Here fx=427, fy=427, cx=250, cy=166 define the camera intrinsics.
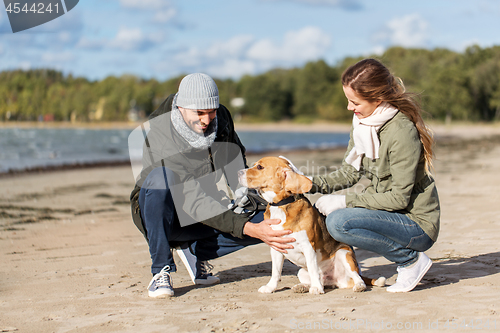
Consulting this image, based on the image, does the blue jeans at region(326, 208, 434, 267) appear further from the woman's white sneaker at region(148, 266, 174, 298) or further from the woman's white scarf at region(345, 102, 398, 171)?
the woman's white sneaker at region(148, 266, 174, 298)

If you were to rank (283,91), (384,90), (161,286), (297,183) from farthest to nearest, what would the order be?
(283,91) → (161,286) → (297,183) → (384,90)

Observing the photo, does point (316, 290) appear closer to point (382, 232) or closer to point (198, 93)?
point (382, 232)

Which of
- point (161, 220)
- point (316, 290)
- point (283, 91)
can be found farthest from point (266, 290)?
point (283, 91)

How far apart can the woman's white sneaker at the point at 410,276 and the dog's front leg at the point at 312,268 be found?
576mm

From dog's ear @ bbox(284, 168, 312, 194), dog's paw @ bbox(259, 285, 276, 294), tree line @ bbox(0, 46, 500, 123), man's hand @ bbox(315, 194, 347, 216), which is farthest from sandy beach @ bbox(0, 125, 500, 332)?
tree line @ bbox(0, 46, 500, 123)

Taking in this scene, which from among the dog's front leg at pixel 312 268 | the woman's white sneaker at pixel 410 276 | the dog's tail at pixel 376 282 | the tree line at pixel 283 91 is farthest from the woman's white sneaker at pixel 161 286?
the tree line at pixel 283 91

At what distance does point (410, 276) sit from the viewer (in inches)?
138

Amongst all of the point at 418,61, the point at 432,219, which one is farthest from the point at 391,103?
the point at 418,61

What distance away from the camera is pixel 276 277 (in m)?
3.68

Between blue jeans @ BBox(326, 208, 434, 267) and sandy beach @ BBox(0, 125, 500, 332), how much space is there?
Result: 1.14 feet

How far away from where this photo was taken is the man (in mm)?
3623

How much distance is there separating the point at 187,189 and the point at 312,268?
1263 mm

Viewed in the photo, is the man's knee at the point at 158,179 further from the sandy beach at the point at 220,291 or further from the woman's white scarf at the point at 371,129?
the woman's white scarf at the point at 371,129

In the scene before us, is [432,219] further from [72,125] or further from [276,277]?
[72,125]
